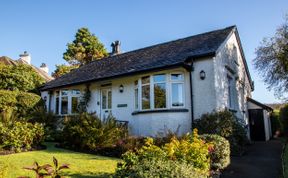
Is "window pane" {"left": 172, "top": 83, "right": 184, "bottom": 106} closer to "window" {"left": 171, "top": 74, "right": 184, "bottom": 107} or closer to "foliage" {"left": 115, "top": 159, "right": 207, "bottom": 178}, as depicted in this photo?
"window" {"left": 171, "top": 74, "right": 184, "bottom": 107}

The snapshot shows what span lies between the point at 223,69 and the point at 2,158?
38.8 feet

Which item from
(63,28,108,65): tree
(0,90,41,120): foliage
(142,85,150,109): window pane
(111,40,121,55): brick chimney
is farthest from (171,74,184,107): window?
(63,28,108,65): tree

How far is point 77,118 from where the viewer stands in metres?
12.2

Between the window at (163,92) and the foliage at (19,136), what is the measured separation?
564cm

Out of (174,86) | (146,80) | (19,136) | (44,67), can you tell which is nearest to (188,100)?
(174,86)

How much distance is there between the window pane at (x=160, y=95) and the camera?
45.9 feet

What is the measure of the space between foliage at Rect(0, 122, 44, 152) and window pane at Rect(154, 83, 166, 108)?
Result: 5839 millimetres

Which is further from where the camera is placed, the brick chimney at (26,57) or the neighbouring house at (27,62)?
the brick chimney at (26,57)

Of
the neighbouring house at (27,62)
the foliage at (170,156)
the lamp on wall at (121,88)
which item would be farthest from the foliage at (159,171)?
the neighbouring house at (27,62)

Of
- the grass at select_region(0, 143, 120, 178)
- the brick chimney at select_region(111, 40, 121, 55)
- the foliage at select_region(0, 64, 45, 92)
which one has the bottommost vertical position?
the grass at select_region(0, 143, 120, 178)

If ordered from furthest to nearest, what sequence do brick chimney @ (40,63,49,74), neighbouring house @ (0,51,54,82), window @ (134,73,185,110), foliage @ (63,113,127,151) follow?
brick chimney @ (40,63,49,74)
neighbouring house @ (0,51,54,82)
window @ (134,73,185,110)
foliage @ (63,113,127,151)

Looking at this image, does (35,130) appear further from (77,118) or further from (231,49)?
(231,49)

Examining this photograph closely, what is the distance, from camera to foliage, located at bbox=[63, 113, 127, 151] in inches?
442

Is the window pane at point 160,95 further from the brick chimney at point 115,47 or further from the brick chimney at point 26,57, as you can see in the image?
the brick chimney at point 26,57
